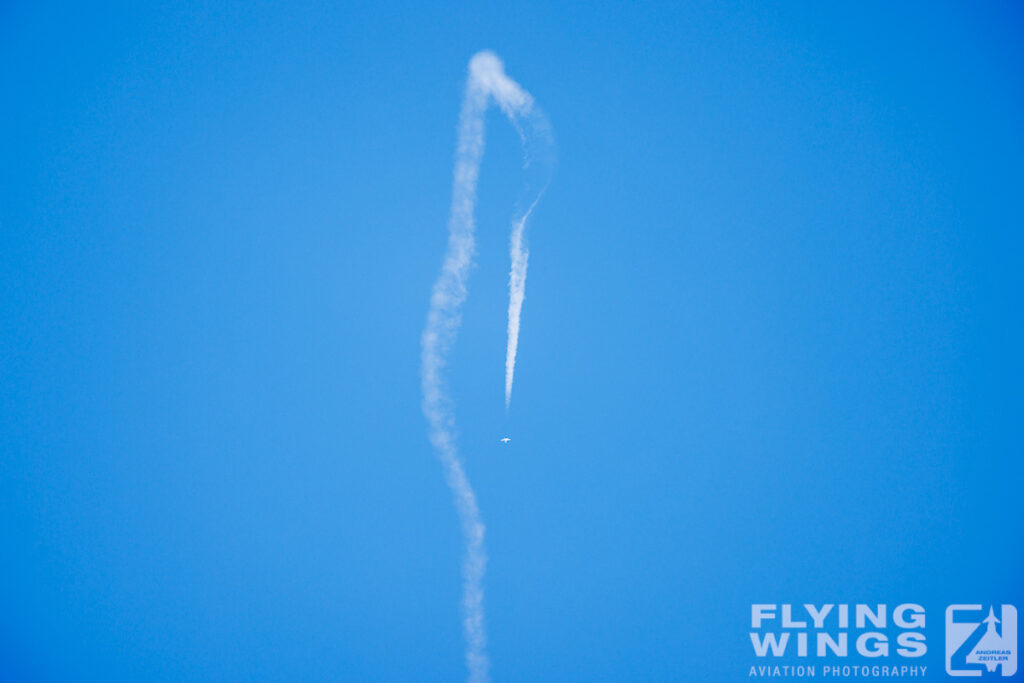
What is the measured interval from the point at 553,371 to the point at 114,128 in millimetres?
1041

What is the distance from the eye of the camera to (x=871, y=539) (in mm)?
1287

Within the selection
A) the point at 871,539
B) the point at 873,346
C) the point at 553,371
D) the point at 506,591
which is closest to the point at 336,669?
the point at 506,591

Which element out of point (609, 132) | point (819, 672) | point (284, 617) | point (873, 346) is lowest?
point (819, 672)

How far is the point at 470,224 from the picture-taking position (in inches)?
49.0

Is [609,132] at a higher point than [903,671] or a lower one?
higher

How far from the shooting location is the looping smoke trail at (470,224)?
124cm

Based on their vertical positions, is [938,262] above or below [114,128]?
below

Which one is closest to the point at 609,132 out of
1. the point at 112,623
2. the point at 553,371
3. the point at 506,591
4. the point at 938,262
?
the point at 553,371

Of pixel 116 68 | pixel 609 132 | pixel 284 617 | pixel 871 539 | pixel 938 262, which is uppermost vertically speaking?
pixel 116 68

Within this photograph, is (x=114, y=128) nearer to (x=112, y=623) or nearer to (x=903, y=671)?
(x=112, y=623)

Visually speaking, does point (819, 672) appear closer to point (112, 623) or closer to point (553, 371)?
point (553, 371)

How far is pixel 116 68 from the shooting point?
4.08 feet

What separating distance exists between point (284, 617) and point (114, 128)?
1.08 m

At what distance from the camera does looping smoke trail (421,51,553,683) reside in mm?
1239
